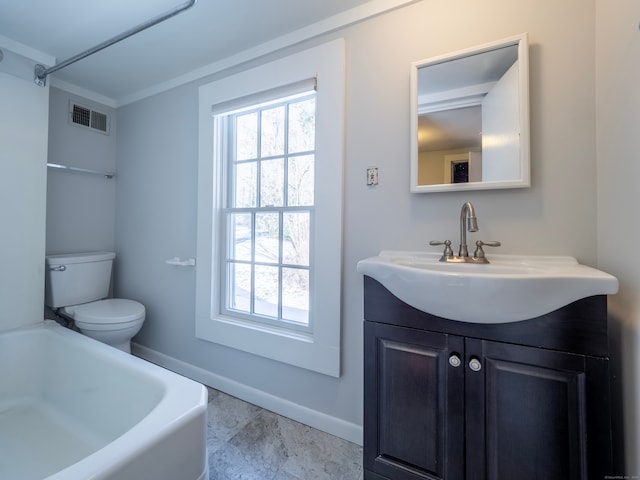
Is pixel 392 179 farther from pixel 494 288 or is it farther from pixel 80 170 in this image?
pixel 80 170

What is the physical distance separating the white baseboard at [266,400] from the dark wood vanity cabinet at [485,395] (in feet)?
1.16

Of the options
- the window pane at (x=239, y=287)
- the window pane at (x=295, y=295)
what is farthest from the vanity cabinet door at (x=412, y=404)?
the window pane at (x=239, y=287)

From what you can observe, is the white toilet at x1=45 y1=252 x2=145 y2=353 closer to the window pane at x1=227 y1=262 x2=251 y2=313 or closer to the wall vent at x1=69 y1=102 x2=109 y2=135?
the window pane at x1=227 y1=262 x2=251 y2=313

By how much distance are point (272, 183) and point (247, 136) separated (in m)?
0.40

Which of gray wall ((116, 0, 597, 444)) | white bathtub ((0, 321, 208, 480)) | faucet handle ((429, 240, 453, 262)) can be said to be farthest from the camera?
faucet handle ((429, 240, 453, 262))

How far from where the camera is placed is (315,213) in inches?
58.4

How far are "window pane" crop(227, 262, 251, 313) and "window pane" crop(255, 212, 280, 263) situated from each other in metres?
0.15

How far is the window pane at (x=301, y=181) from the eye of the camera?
1627 mm

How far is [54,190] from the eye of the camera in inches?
81.5

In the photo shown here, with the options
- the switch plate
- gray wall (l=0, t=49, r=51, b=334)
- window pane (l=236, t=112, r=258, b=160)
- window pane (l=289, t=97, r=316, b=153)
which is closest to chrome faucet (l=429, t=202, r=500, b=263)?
the switch plate

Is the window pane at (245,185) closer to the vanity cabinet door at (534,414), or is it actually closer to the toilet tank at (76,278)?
the toilet tank at (76,278)

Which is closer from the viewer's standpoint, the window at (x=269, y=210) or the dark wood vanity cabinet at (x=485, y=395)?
the dark wood vanity cabinet at (x=485, y=395)

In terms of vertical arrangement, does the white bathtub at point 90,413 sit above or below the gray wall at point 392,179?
below

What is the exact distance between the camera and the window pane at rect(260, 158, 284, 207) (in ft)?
5.66
